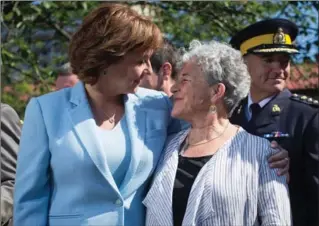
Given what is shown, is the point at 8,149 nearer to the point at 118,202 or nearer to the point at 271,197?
the point at 118,202

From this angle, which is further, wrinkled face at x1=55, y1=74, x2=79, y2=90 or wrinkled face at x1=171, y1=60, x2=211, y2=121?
wrinkled face at x1=55, y1=74, x2=79, y2=90

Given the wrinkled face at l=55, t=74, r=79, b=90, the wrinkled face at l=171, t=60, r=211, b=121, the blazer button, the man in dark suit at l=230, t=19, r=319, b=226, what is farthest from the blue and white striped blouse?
the wrinkled face at l=55, t=74, r=79, b=90

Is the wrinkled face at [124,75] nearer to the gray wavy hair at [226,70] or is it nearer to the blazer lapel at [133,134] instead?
the blazer lapel at [133,134]

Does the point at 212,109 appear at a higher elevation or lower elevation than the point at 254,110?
higher

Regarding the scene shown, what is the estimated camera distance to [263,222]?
110 inches

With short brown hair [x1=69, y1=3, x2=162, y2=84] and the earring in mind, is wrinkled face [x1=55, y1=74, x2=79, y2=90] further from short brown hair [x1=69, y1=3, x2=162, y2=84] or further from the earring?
the earring

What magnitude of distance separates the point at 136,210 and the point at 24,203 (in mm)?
449

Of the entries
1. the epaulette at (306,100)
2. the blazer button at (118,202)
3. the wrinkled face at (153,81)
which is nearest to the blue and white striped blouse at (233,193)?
the blazer button at (118,202)

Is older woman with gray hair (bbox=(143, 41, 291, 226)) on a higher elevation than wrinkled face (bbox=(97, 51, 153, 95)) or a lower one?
lower

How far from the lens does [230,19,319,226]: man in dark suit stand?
3332 mm

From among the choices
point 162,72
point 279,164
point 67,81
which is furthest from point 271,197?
point 67,81

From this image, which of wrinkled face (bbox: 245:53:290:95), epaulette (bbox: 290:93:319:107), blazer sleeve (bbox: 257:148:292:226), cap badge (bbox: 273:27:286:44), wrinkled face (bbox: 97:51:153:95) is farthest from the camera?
cap badge (bbox: 273:27:286:44)

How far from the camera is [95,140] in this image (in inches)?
114

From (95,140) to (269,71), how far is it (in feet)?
4.48
